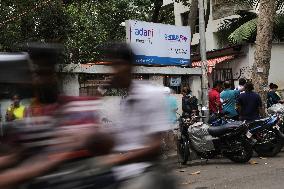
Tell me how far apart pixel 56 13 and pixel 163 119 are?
12548mm

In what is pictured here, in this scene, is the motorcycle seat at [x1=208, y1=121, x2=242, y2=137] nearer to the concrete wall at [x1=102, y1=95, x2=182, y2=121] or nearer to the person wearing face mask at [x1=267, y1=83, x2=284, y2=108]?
the person wearing face mask at [x1=267, y1=83, x2=284, y2=108]

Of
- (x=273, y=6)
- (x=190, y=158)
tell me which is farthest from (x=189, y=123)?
(x=273, y=6)

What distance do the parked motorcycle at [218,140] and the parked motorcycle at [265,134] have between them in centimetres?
41

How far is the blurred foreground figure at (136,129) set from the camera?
128 inches

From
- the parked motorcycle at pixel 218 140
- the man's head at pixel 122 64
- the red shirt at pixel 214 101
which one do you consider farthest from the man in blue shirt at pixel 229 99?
the man's head at pixel 122 64

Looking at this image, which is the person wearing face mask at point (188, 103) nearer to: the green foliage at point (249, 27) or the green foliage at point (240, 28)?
the green foliage at point (249, 27)

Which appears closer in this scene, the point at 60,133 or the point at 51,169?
the point at 51,169

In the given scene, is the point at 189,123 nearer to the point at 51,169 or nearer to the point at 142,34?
the point at 142,34

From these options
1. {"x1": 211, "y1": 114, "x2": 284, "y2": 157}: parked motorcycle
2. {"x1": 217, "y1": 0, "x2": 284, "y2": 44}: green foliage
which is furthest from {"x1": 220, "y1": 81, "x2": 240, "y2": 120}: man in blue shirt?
{"x1": 217, "y1": 0, "x2": 284, "y2": 44}: green foliage

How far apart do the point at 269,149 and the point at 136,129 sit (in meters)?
7.87

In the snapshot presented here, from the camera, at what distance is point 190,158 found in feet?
35.8

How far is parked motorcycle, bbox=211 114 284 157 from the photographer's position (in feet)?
34.4

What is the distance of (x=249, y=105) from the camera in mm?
11016

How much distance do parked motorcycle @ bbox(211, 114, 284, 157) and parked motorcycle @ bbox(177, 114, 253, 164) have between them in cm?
41
